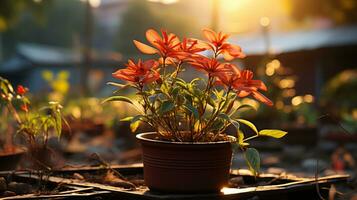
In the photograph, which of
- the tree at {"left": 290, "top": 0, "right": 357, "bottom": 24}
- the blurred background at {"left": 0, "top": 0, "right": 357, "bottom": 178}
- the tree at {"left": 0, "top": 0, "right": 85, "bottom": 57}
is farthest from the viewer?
the tree at {"left": 0, "top": 0, "right": 85, "bottom": 57}

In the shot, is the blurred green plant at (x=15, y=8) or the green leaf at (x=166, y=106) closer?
the green leaf at (x=166, y=106)

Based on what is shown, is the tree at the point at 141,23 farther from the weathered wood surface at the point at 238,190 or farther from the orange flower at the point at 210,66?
the orange flower at the point at 210,66

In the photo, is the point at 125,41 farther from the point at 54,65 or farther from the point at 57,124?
the point at 57,124

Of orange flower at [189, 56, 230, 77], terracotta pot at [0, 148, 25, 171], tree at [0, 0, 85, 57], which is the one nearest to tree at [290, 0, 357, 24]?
terracotta pot at [0, 148, 25, 171]

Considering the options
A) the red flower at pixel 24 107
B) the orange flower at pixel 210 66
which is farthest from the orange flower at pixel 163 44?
the red flower at pixel 24 107

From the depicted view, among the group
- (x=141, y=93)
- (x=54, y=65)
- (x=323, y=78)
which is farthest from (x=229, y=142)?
(x=54, y=65)

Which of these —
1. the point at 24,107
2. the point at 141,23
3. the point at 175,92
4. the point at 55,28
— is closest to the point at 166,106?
the point at 175,92

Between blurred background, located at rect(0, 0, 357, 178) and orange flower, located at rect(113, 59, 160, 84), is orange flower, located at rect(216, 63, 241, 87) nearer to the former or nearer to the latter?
orange flower, located at rect(113, 59, 160, 84)
